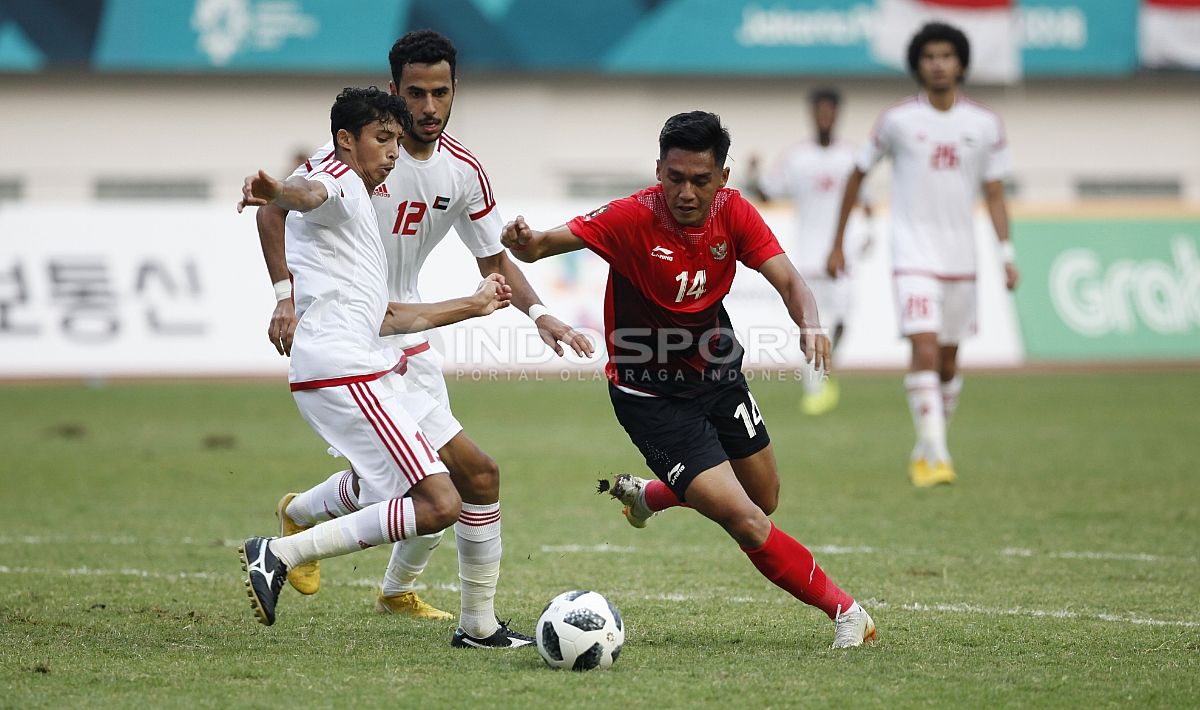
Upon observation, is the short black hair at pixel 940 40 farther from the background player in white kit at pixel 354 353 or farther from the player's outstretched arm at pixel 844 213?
the background player in white kit at pixel 354 353

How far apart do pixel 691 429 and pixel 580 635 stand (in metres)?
1.05

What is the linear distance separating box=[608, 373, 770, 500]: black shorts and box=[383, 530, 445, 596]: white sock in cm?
Result: 93

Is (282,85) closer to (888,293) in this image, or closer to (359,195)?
(888,293)

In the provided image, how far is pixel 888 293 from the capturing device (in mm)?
18078

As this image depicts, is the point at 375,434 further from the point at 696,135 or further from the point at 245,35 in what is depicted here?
the point at 245,35

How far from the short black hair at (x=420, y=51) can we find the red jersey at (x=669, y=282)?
88 centimetres

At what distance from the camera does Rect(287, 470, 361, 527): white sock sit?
20.1 feet

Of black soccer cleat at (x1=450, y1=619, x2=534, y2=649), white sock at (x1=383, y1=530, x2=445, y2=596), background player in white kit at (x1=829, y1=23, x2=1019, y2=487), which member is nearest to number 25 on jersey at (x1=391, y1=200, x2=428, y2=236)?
white sock at (x1=383, y1=530, x2=445, y2=596)

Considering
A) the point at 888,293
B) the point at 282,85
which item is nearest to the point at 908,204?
the point at 888,293

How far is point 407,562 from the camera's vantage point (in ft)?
20.0

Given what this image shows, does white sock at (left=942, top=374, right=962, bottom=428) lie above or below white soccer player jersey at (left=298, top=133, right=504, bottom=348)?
below

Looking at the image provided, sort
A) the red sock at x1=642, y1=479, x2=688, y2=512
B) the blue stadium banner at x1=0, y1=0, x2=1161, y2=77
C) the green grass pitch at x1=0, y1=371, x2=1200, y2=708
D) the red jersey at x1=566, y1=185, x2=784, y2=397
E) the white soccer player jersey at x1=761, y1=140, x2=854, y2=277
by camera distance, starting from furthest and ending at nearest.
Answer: the blue stadium banner at x1=0, y1=0, x2=1161, y2=77 < the white soccer player jersey at x1=761, y1=140, x2=854, y2=277 < the red sock at x1=642, y1=479, x2=688, y2=512 < the red jersey at x1=566, y1=185, x2=784, y2=397 < the green grass pitch at x1=0, y1=371, x2=1200, y2=708

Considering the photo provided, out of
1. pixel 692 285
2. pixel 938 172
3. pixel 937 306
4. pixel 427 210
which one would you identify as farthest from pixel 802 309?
pixel 938 172

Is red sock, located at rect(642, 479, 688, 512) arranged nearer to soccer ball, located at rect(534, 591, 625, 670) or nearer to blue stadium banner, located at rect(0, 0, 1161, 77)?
soccer ball, located at rect(534, 591, 625, 670)
